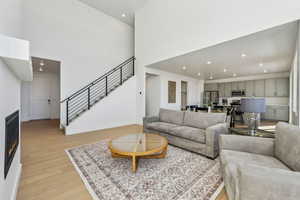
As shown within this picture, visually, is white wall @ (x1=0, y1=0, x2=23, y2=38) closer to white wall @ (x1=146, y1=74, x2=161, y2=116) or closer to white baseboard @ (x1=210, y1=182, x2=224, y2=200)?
white baseboard @ (x1=210, y1=182, x2=224, y2=200)

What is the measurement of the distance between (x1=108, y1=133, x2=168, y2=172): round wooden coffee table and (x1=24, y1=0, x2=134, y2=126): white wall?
12.8 ft

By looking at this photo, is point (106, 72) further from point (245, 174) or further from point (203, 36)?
point (245, 174)

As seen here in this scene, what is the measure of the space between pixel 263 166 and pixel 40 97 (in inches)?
339

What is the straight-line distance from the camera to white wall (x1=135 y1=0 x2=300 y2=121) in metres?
2.61

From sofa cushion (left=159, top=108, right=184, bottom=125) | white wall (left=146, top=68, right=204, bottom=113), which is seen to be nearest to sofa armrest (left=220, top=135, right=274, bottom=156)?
sofa cushion (left=159, top=108, right=184, bottom=125)

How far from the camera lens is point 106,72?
6.16m

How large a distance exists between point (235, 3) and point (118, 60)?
16.8 ft

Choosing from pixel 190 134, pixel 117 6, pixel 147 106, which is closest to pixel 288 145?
pixel 190 134

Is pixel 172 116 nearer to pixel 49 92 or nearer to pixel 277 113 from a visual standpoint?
pixel 277 113

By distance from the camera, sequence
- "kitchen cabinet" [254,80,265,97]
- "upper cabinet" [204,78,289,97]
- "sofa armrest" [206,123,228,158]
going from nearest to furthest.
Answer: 1. "sofa armrest" [206,123,228,158]
2. "upper cabinet" [204,78,289,97]
3. "kitchen cabinet" [254,80,265,97]

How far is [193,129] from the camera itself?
2.96m

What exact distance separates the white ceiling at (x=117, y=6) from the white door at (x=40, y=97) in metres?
4.30

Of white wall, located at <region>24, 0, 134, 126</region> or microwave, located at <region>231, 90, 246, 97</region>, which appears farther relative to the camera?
microwave, located at <region>231, 90, 246, 97</region>

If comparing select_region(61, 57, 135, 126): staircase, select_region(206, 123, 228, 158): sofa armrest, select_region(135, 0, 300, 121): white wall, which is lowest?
select_region(206, 123, 228, 158): sofa armrest
